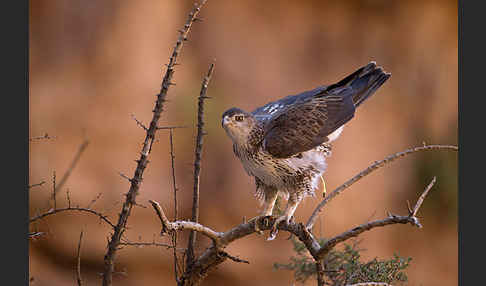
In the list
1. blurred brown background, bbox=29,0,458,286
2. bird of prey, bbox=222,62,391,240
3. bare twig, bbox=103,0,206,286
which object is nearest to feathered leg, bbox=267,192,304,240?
bird of prey, bbox=222,62,391,240

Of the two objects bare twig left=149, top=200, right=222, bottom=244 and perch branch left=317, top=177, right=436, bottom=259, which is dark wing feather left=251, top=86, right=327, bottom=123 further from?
perch branch left=317, top=177, right=436, bottom=259

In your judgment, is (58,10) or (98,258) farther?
(98,258)

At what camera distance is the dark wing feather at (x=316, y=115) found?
113 inches

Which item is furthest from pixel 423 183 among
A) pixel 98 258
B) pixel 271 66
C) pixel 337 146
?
pixel 98 258

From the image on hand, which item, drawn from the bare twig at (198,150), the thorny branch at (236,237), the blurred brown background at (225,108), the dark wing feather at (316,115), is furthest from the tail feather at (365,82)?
the blurred brown background at (225,108)

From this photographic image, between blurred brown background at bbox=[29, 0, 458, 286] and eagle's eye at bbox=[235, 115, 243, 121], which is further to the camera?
blurred brown background at bbox=[29, 0, 458, 286]

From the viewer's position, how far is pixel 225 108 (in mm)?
6410

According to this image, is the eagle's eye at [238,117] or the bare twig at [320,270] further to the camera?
the eagle's eye at [238,117]

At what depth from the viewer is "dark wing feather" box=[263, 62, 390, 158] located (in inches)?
113

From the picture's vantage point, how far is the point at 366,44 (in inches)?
295

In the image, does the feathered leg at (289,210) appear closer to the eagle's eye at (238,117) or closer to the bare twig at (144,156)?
the eagle's eye at (238,117)

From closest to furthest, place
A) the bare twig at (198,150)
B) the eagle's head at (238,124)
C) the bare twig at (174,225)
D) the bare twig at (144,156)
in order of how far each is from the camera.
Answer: the bare twig at (174,225) < the bare twig at (144,156) < the bare twig at (198,150) < the eagle's head at (238,124)

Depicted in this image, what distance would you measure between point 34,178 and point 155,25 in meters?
2.44

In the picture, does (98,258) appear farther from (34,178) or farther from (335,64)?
(335,64)
